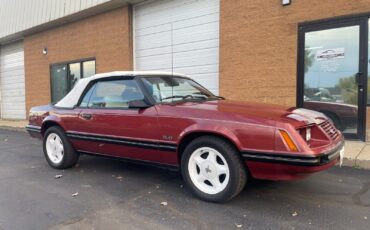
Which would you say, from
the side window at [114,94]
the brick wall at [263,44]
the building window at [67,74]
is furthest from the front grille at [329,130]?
the building window at [67,74]

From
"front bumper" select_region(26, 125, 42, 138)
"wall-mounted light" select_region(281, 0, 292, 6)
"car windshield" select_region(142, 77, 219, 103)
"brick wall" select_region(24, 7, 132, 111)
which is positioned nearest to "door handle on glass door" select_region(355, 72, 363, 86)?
"wall-mounted light" select_region(281, 0, 292, 6)

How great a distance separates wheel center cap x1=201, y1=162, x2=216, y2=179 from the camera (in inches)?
150

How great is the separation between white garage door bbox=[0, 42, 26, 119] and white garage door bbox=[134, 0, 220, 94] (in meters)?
8.69

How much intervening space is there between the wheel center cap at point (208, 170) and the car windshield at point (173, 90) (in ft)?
3.52

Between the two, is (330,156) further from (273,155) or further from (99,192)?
(99,192)

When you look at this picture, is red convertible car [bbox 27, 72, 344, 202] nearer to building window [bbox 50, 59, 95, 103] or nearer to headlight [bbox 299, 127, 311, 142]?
headlight [bbox 299, 127, 311, 142]

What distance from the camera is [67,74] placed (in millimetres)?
14250

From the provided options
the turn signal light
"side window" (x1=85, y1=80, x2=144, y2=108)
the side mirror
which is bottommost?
the turn signal light

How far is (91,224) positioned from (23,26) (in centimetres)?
1458

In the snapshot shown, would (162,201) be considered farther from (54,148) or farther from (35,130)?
A: (35,130)

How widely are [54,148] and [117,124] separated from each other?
175 cm

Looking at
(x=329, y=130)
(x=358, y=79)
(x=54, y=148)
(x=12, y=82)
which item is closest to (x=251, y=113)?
(x=329, y=130)

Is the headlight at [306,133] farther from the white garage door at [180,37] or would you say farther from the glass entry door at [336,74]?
the white garage door at [180,37]

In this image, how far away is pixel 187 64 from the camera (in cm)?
1018
